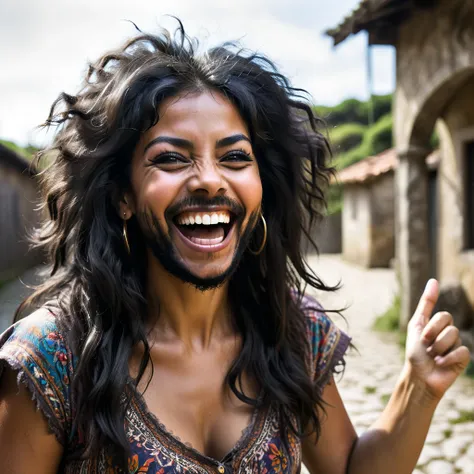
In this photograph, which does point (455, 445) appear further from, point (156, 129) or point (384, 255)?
point (384, 255)

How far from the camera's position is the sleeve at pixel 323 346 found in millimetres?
2020

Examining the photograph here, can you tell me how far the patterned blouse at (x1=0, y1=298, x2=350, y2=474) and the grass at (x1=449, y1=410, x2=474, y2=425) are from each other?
Answer: 356 centimetres

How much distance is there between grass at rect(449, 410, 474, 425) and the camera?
16.0 feet

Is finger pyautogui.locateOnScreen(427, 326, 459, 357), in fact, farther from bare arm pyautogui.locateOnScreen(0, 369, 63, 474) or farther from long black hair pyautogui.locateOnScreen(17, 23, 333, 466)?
bare arm pyautogui.locateOnScreen(0, 369, 63, 474)

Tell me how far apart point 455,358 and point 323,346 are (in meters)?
0.43

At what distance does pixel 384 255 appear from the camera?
51.8 ft

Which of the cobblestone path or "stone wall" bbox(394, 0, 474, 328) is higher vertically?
"stone wall" bbox(394, 0, 474, 328)

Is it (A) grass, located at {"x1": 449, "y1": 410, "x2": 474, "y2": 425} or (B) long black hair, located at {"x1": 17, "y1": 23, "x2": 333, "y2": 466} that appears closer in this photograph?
(B) long black hair, located at {"x1": 17, "y1": 23, "x2": 333, "y2": 466}

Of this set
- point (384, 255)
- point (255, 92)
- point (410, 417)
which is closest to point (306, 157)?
point (255, 92)

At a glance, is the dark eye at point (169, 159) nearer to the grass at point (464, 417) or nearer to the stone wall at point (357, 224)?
the grass at point (464, 417)

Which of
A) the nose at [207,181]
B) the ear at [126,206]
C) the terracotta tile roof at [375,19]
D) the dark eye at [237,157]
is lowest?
the ear at [126,206]

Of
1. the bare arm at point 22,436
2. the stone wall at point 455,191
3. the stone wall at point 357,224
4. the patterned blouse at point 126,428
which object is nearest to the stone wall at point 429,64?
the stone wall at point 455,191

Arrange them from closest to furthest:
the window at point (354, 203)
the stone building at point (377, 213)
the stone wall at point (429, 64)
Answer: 1. the stone wall at point (429, 64)
2. the stone building at point (377, 213)
3. the window at point (354, 203)

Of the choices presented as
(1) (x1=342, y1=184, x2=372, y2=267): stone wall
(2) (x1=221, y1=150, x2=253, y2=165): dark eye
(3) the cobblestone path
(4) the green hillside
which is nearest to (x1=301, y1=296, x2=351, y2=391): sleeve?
(3) the cobblestone path
